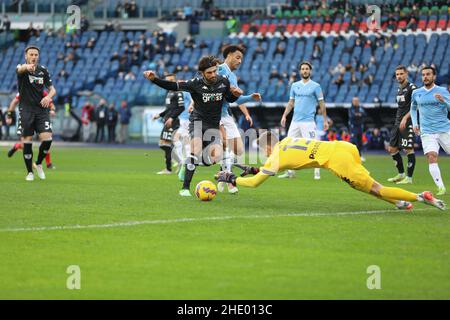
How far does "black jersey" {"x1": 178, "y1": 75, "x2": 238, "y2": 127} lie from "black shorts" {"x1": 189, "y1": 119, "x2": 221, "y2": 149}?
58 mm

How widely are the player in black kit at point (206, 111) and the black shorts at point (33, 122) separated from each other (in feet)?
15.7

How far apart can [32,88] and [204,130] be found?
518 centimetres

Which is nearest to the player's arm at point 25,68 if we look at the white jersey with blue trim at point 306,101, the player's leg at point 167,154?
the player's leg at point 167,154

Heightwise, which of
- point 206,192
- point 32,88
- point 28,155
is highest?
point 32,88

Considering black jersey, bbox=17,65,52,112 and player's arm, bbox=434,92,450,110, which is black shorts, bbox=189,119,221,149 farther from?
black jersey, bbox=17,65,52,112

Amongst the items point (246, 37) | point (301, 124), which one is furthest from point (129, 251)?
point (246, 37)

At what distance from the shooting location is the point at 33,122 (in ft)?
65.6

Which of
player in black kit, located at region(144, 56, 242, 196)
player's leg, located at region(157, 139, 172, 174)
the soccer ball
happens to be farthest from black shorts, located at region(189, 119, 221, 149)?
player's leg, located at region(157, 139, 172, 174)

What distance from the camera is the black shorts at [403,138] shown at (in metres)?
21.8

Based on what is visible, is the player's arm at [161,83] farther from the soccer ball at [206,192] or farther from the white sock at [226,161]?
the white sock at [226,161]

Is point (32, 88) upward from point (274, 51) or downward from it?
upward

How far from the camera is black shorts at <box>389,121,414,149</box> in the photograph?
71.6ft

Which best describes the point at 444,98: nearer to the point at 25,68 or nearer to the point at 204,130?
the point at 204,130

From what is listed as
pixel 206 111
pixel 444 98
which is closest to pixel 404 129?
pixel 444 98
